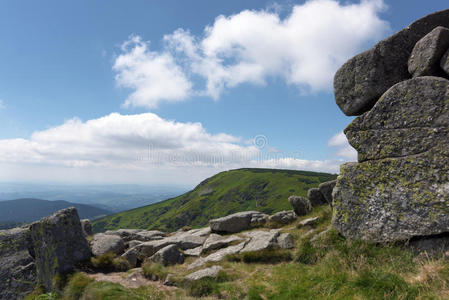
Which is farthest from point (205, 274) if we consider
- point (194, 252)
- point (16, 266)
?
point (16, 266)

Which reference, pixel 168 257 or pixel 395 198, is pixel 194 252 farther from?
pixel 395 198

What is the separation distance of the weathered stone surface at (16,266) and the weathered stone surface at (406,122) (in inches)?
989

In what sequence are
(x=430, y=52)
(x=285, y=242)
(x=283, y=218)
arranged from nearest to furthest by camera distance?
(x=430, y=52)
(x=285, y=242)
(x=283, y=218)

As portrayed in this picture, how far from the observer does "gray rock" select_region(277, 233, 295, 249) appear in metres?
14.0

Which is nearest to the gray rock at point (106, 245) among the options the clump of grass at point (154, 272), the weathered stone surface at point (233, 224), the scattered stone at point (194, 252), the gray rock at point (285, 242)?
the clump of grass at point (154, 272)

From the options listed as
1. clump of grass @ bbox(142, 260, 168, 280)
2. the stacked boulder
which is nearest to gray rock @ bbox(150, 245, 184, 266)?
clump of grass @ bbox(142, 260, 168, 280)

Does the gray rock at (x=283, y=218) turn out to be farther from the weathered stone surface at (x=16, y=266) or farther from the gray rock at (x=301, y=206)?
the weathered stone surface at (x=16, y=266)

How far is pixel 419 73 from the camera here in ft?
32.2

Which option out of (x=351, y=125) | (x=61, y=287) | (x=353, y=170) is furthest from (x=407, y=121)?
(x=61, y=287)

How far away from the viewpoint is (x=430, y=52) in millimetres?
9531

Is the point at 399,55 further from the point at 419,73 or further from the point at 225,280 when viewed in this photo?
the point at 225,280

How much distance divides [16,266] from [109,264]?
9636mm

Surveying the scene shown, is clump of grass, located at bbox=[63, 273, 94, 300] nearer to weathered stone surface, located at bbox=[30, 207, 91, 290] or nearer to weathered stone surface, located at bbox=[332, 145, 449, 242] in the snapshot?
weathered stone surface, located at bbox=[30, 207, 91, 290]

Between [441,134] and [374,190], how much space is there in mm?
3138
